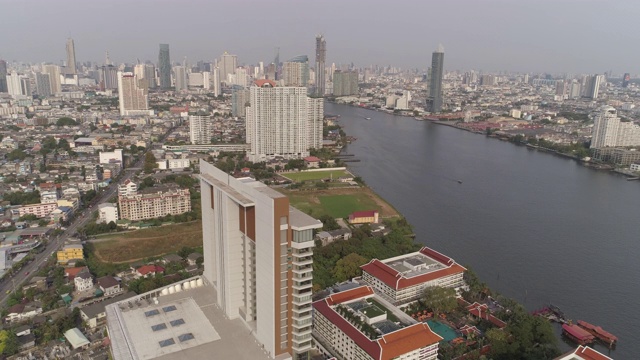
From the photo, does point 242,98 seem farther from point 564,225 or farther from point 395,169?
point 564,225

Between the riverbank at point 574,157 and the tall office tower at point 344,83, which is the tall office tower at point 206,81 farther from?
the riverbank at point 574,157

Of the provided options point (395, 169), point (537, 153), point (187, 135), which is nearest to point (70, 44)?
point (187, 135)

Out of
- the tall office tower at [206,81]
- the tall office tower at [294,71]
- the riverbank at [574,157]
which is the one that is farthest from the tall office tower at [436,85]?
the tall office tower at [206,81]

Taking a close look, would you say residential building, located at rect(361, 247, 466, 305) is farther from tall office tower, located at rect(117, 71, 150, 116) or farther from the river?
tall office tower, located at rect(117, 71, 150, 116)

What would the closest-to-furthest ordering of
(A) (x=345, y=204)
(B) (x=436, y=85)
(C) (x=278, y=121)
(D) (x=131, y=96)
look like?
1. (A) (x=345, y=204)
2. (C) (x=278, y=121)
3. (D) (x=131, y=96)
4. (B) (x=436, y=85)

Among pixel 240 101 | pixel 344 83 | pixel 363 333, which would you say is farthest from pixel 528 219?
pixel 344 83

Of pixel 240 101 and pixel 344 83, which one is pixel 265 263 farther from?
pixel 344 83
